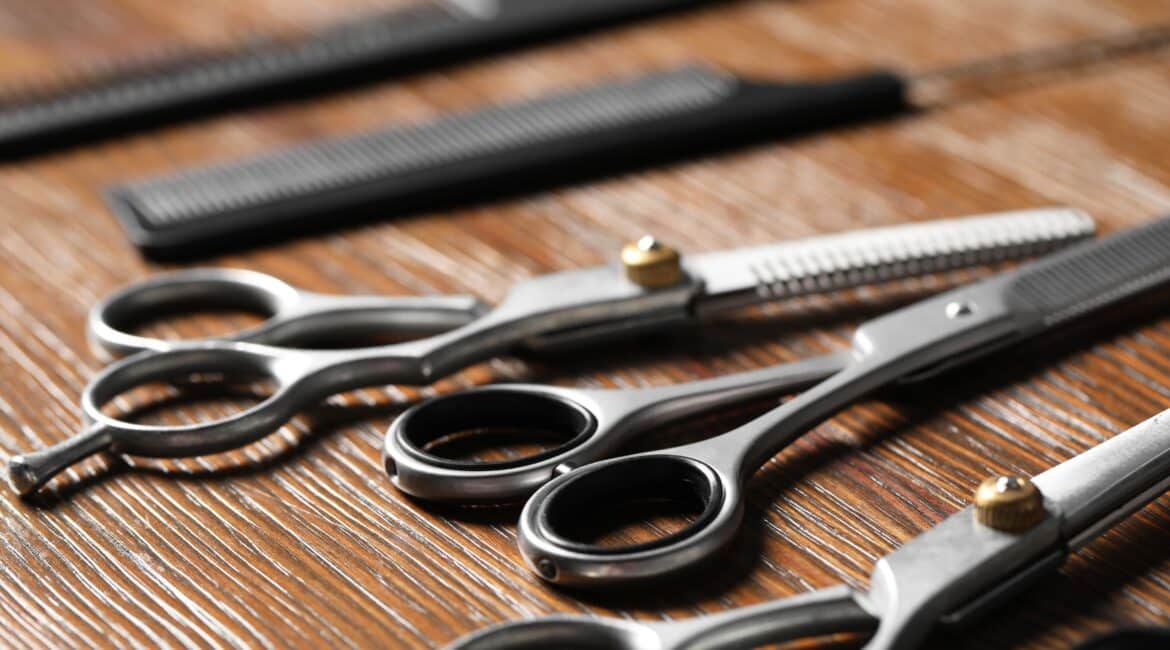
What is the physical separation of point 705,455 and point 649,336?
0.16 metres

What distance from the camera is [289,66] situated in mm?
1081

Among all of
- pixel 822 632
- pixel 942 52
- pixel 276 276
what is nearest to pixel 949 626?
pixel 822 632

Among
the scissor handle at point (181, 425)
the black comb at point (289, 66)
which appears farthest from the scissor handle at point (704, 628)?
the black comb at point (289, 66)

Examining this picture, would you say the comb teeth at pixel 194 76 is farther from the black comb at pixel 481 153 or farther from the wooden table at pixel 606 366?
the black comb at pixel 481 153

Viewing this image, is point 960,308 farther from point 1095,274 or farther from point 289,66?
point 289,66

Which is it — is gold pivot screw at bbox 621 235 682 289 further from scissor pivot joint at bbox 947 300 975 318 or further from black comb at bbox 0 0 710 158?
black comb at bbox 0 0 710 158

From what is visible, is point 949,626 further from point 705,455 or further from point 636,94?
point 636,94

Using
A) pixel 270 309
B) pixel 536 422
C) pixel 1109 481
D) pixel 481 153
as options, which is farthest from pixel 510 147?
pixel 1109 481

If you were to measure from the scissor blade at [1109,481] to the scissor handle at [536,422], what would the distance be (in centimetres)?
13

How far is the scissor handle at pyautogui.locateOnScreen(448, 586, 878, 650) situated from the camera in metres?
0.48

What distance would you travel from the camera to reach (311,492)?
63 centimetres

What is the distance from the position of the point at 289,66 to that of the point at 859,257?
0.52 m

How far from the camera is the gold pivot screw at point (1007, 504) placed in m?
0.50

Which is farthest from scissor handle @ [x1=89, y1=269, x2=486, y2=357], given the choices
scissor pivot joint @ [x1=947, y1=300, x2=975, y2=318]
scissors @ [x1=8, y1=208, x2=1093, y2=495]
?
scissor pivot joint @ [x1=947, y1=300, x2=975, y2=318]
